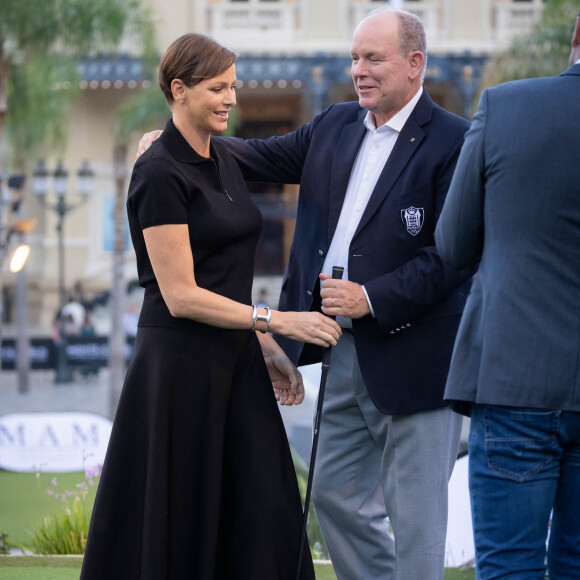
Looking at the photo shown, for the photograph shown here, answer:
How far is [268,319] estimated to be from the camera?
294 cm

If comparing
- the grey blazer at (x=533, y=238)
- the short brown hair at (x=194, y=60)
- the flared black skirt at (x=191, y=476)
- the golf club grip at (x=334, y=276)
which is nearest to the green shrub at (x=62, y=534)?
the flared black skirt at (x=191, y=476)

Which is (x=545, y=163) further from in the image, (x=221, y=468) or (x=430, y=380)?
(x=221, y=468)

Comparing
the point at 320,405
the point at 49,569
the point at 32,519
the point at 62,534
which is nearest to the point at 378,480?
the point at 320,405

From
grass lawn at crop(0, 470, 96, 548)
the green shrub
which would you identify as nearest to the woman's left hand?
the green shrub

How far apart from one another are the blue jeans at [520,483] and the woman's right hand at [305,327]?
2.45ft

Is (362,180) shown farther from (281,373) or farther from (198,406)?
(198,406)

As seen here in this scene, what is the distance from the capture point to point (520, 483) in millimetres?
2277

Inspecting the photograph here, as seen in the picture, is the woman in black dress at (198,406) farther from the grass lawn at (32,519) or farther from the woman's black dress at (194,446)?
the grass lawn at (32,519)

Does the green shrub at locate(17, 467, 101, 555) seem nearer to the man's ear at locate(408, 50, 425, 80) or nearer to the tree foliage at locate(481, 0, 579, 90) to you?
the man's ear at locate(408, 50, 425, 80)

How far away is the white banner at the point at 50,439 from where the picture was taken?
7.34m

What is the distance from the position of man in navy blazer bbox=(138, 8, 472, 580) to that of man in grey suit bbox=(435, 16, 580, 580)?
738mm

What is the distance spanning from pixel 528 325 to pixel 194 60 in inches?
50.7

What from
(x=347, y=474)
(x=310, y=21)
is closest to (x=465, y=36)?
(x=310, y=21)

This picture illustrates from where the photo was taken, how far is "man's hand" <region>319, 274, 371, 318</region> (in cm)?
307
